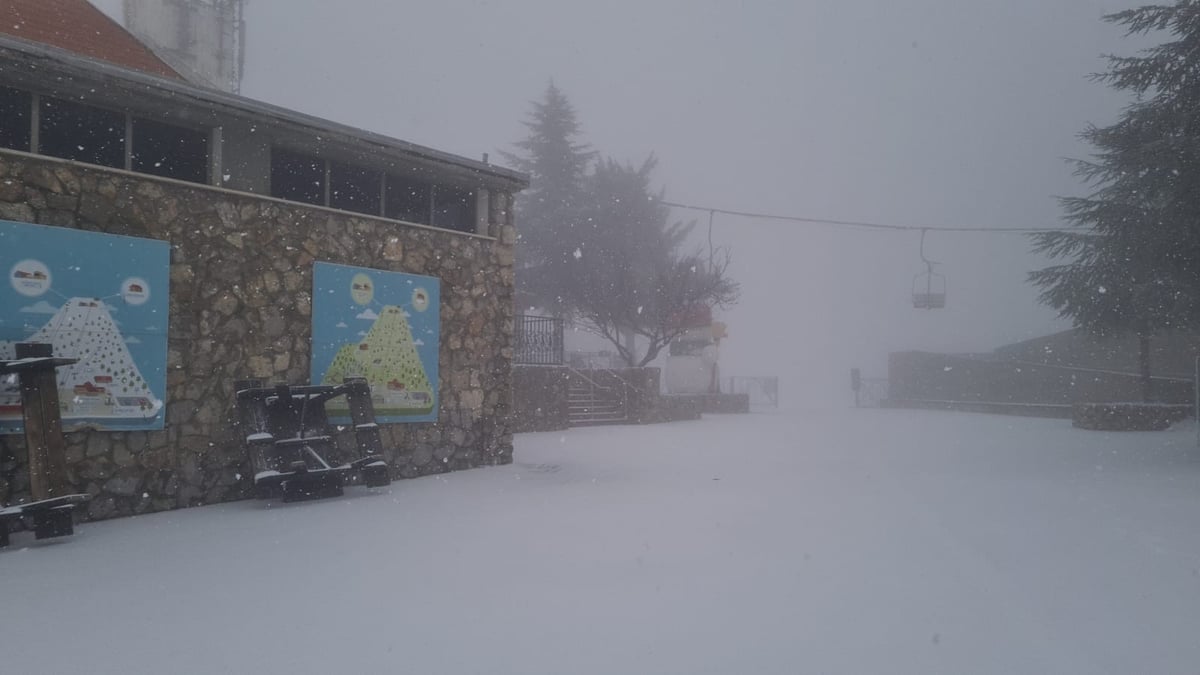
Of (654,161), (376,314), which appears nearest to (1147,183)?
(376,314)

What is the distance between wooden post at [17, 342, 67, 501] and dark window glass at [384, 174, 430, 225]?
4592mm

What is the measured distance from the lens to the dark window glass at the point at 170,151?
7539 mm

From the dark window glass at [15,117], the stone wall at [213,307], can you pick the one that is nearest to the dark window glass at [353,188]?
the stone wall at [213,307]

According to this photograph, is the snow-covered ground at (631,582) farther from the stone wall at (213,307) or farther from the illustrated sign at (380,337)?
the illustrated sign at (380,337)

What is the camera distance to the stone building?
6.63 m

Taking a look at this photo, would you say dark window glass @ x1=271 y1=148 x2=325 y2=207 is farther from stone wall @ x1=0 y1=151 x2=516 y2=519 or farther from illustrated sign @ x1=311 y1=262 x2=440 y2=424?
illustrated sign @ x1=311 y1=262 x2=440 y2=424

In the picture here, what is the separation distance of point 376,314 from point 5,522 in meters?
4.31

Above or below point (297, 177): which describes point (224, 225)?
below

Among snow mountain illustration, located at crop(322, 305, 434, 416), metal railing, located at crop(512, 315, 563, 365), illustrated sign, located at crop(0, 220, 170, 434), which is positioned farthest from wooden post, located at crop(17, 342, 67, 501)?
metal railing, located at crop(512, 315, 563, 365)

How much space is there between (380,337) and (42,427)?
3.76 meters

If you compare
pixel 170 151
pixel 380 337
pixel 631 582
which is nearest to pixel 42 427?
pixel 170 151

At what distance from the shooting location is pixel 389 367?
30.1 feet

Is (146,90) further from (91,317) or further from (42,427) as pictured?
(42,427)

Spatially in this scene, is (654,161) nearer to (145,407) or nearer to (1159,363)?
(1159,363)
